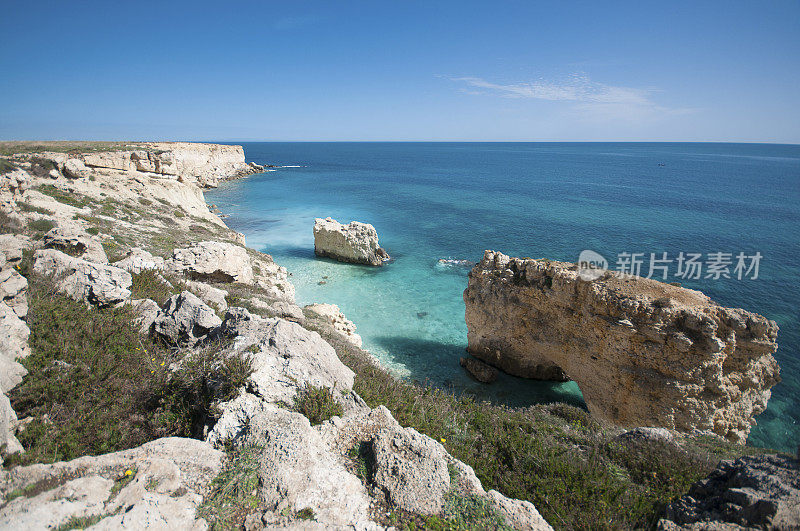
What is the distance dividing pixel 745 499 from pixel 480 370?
466 inches

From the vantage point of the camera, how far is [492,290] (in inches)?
590

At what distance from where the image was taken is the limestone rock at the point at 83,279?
7.52m

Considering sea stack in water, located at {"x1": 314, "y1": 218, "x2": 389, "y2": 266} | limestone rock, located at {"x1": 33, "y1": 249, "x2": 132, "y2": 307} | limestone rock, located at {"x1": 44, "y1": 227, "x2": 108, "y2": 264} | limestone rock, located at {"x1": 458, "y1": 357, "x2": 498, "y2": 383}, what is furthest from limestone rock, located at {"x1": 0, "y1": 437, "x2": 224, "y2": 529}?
sea stack in water, located at {"x1": 314, "y1": 218, "x2": 389, "y2": 266}

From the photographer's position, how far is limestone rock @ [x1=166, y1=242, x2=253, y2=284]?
539 inches

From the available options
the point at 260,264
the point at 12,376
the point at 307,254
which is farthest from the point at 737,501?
the point at 307,254

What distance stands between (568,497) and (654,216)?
46.1 m

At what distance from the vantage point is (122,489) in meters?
3.48

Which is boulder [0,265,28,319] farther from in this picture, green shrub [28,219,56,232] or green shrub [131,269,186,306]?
green shrub [28,219,56,232]

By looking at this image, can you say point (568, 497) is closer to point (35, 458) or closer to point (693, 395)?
point (35, 458)

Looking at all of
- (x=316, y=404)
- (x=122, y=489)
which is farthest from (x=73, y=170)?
(x=122, y=489)

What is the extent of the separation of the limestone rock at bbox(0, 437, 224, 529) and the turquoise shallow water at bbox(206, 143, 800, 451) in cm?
1197

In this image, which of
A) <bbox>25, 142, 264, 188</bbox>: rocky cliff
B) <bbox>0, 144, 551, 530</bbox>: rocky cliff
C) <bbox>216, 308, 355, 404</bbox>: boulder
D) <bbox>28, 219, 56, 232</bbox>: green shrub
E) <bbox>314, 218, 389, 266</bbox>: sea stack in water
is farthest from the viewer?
<bbox>25, 142, 264, 188</bbox>: rocky cliff

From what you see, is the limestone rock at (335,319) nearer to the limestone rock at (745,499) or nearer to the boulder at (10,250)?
the boulder at (10,250)

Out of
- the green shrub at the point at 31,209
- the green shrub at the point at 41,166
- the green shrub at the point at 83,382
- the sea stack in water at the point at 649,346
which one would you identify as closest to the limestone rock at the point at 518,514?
the green shrub at the point at 83,382
